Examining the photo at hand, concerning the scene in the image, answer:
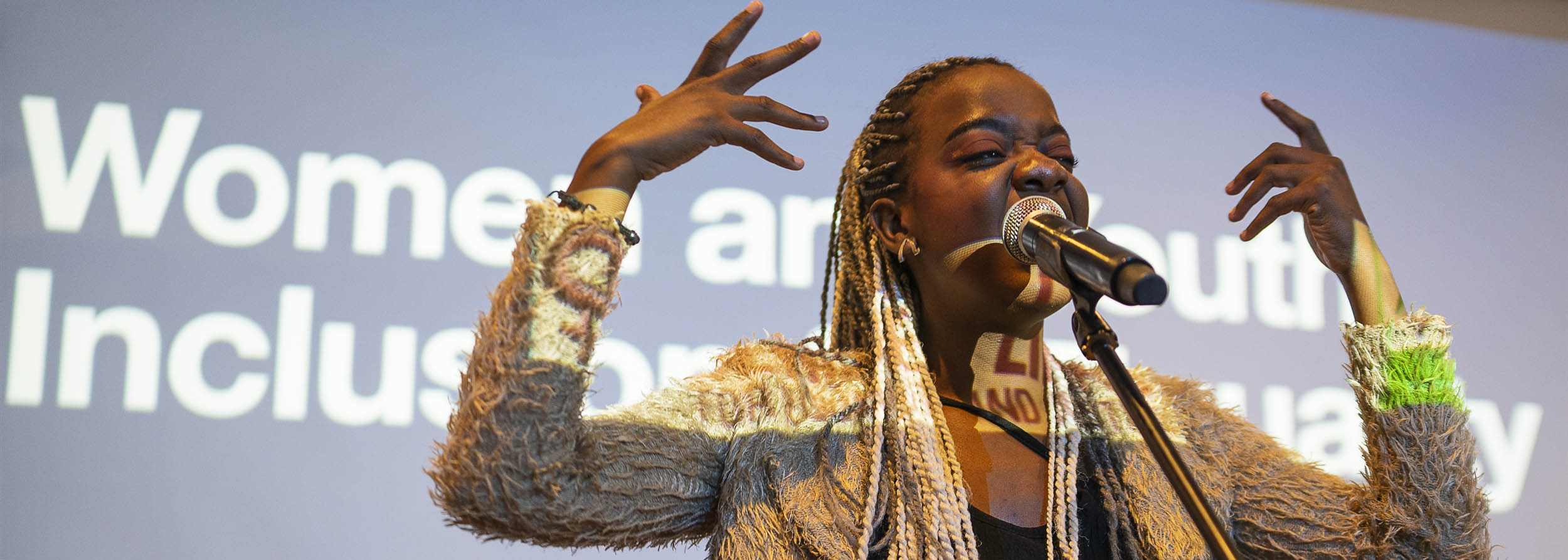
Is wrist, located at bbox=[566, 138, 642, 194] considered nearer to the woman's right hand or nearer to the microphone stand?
the woman's right hand

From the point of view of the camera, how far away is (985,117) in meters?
1.43

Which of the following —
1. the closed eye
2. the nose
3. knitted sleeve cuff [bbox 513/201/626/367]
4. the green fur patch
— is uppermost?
the closed eye

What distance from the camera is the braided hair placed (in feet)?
4.19

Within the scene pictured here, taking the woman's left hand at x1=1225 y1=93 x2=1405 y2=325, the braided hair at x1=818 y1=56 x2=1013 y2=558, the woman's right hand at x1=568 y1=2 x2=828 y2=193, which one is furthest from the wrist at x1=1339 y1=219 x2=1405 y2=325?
the woman's right hand at x1=568 y1=2 x2=828 y2=193

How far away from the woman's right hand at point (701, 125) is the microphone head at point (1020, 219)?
0.71 feet

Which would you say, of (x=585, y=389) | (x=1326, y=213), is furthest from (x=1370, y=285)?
(x=585, y=389)

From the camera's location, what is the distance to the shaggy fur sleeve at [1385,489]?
1.36 meters

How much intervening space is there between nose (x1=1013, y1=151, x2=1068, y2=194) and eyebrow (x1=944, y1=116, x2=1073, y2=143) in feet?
0.23

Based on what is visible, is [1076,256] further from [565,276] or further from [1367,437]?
[1367,437]

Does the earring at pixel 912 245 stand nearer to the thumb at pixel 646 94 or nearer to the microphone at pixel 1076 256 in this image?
the microphone at pixel 1076 256

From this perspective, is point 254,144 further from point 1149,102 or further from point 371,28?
point 1149,102

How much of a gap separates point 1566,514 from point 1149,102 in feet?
4.53

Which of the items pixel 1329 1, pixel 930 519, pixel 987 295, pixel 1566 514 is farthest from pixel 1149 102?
pixel 930 519

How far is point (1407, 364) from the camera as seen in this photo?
54.2 inches
